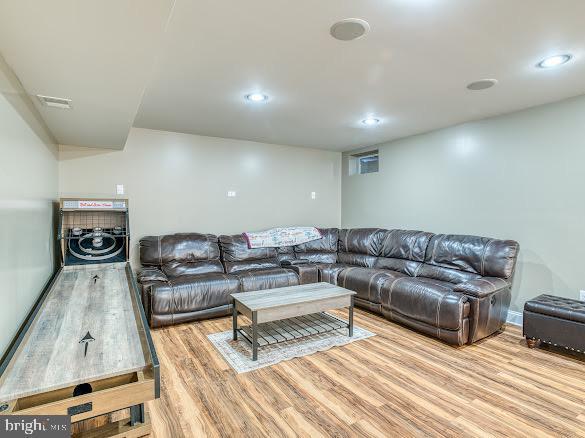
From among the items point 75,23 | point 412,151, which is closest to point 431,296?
point 412,151

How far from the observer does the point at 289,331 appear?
3.21 meters

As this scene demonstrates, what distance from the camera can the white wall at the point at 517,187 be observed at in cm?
321

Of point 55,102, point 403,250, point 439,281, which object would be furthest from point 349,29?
point 403,250

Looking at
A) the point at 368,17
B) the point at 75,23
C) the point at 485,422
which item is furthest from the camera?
the point at 485,422

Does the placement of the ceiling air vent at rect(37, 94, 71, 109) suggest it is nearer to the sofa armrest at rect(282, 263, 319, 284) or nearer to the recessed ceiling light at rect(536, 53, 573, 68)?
the sofa armrest at rect(282, 263, 319, 284)

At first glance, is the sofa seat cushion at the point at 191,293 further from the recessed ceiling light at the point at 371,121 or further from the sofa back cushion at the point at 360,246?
the recessed ceiling light at the point at 371,121

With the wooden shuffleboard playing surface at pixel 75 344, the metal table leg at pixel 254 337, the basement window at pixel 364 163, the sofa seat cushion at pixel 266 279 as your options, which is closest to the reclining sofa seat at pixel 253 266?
the sofa seat cushion at pixel 266 279

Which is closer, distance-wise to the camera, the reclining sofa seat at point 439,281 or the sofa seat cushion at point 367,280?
the reclining sofa seat at point 439,281

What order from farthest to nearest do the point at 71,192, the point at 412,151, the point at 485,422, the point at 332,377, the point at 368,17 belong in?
the point at 412,151 → the point at 71,192 → the point at 332,377 → the point at 485,422 → the point at 368,17

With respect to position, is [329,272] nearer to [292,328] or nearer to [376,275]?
Answer: [376,275]

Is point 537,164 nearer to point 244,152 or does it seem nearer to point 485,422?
point 485,422

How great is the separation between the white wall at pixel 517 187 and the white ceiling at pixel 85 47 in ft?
12.4

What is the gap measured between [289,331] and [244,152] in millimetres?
2949

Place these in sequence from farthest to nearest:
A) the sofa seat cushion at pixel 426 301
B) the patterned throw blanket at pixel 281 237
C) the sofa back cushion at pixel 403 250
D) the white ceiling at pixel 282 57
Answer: the patterned throw blanket at pixel 281 237 → the sofa back cushion at pixel 403 250 → the sofa seat cushion at pixel 426 301 → the white ceiling at pixel 282 57
